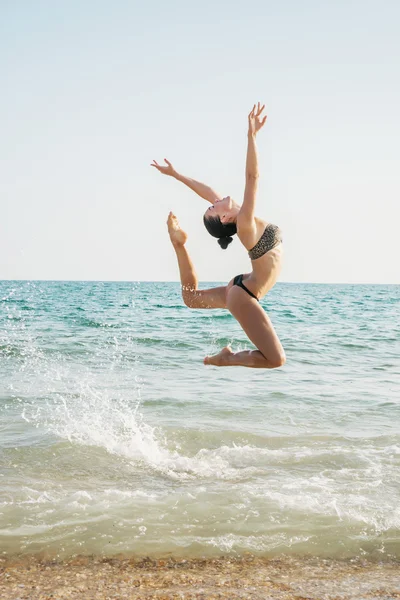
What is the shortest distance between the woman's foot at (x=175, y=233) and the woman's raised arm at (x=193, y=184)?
378mm

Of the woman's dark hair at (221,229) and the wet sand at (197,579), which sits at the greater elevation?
the woman's dark hair at (221,229)

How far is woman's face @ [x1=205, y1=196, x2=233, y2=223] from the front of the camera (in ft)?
19.3

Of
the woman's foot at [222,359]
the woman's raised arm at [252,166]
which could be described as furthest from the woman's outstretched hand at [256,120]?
the woman's foot at [222,359]

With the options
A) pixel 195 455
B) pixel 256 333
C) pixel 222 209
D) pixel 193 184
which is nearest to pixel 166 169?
pixel 193 184

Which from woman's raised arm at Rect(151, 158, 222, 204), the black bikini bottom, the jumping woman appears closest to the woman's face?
the jumping woman

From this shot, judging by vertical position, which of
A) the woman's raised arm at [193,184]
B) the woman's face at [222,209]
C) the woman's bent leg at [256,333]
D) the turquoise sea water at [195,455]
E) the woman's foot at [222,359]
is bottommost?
the turquoise sea water at [195,455]

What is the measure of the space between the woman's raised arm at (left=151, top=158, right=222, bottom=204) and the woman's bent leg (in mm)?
929

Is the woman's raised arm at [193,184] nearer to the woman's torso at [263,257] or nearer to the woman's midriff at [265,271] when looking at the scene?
the woman's torso at [263,257]

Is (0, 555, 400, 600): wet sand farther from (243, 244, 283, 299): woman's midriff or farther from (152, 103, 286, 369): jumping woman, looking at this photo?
(243, 244, 283, 299): woman's midriff

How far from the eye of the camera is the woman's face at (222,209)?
19.3 ft

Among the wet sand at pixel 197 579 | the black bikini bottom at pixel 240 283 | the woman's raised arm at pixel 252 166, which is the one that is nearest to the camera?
the wet sand at pixel 197 579

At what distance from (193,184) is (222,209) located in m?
0.71

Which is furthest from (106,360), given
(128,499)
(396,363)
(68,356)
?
(128,499)

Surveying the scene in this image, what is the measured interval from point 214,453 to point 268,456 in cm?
71
